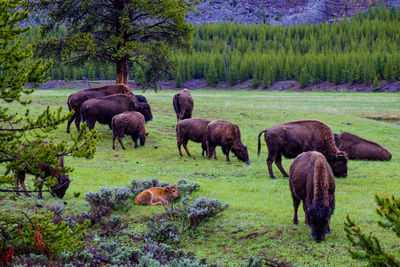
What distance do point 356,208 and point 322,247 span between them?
8.43 feet

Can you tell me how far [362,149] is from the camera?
54.0 ft

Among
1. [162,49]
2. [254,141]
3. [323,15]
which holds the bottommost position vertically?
[254,141]

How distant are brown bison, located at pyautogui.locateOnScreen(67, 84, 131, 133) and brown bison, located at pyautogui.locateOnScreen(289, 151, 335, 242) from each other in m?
12.7

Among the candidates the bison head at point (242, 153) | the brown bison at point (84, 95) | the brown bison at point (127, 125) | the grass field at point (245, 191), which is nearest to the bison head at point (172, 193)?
the grass field at point (245, 191)

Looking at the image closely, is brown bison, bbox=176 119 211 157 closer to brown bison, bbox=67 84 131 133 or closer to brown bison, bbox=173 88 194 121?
brown bison, bbox=173 88 194 121

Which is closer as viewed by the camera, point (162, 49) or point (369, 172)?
point (369, 172)

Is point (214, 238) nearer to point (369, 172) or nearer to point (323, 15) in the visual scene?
point (369, 172)

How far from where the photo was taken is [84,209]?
892cm

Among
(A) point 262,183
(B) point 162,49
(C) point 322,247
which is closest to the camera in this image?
(C) point 322,247

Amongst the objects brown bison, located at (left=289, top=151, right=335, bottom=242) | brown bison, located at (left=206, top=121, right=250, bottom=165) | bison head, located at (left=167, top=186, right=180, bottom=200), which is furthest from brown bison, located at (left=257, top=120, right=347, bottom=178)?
brown bison, located at (left=289, top=151, right=335, bottom=242)

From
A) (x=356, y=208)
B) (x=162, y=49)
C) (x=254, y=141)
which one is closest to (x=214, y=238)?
(x=356, y=208)

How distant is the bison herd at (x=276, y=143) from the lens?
6980 millimetres

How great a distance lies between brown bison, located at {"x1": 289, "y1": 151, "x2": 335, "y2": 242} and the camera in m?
6.64

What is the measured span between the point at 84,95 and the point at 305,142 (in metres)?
10.7
